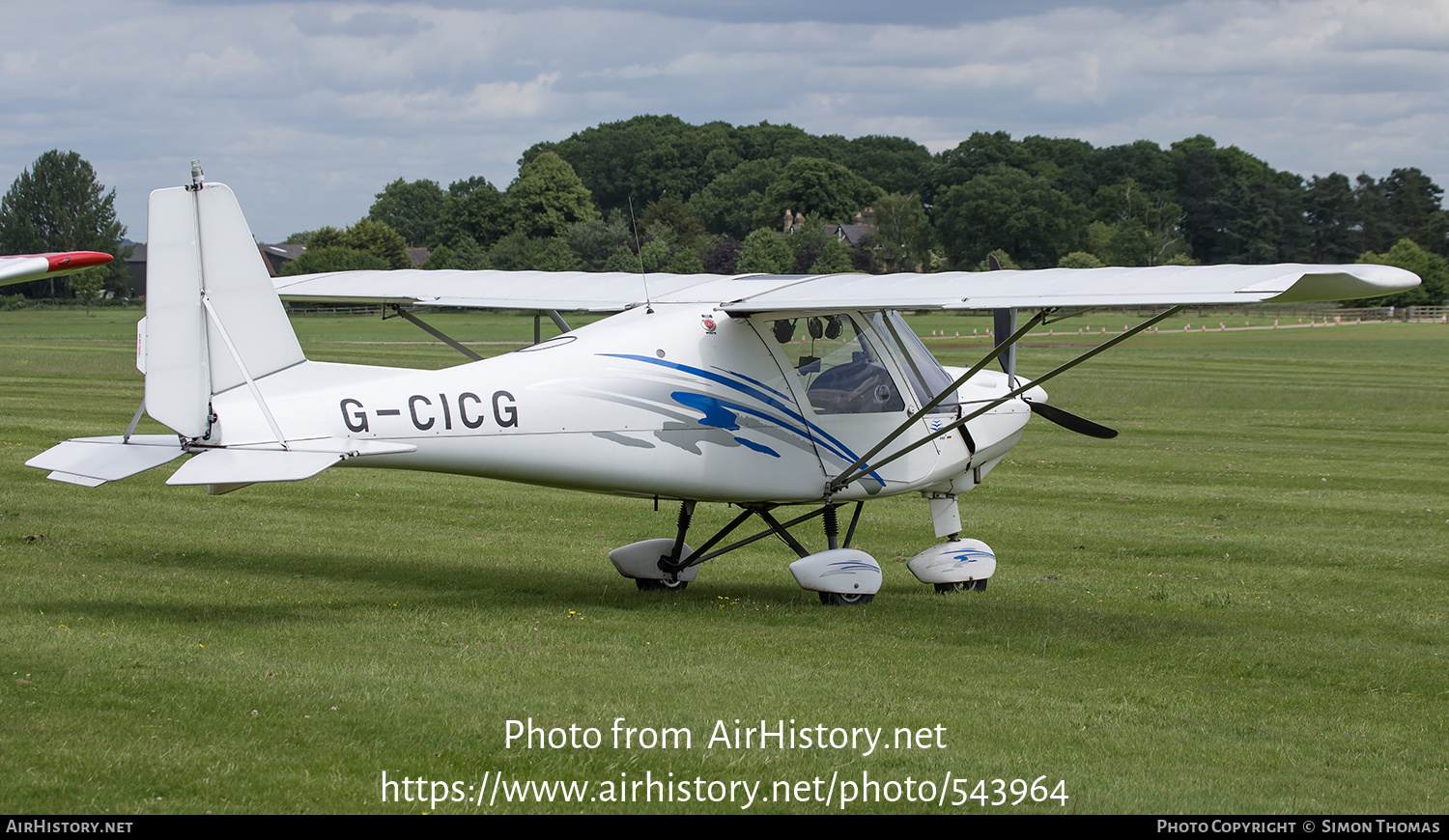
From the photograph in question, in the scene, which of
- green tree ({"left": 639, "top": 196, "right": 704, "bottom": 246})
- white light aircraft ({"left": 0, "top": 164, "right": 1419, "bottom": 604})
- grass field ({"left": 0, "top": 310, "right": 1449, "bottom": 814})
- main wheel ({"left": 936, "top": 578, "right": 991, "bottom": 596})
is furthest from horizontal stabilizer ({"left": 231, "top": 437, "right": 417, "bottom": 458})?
green tree ({"left": 639, "top": 196, "right": 704, "bottom": 246})

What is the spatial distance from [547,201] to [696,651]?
96.8m

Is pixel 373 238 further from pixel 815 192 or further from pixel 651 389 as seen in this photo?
pixel 651 389

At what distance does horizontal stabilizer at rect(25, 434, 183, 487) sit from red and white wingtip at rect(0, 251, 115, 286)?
13.1 feet

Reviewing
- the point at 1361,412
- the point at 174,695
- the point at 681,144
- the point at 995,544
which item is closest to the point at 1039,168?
the point at 681,144

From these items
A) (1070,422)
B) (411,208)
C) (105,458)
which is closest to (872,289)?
(1070,422)

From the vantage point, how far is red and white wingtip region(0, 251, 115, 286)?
12211 mm

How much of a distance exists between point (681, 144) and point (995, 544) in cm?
14606

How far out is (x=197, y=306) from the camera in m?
8.35

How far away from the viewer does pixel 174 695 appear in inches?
257

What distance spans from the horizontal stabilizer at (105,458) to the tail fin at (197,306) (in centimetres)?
35

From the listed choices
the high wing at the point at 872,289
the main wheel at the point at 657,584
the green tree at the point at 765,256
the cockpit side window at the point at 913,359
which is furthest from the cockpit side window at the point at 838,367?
the green tree at the point at 765,256

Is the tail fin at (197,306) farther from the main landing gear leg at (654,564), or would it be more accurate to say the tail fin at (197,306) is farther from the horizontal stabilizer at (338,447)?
the main landing gear leg at (654,564)
